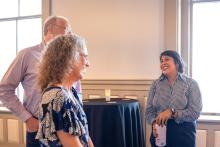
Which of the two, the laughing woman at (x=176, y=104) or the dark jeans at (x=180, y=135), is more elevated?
the laughing woman at (x=176, y=104)

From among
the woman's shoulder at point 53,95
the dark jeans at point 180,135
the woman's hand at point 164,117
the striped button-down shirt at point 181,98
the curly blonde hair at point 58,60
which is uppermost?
the curly blonde hair at point 58,60

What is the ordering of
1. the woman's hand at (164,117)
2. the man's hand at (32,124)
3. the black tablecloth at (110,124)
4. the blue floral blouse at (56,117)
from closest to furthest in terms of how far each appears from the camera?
the blue floral blouse at (56,117), the man's hand at (32,124), the woman's hand at (164,117), the black tablecloth at (110,124)

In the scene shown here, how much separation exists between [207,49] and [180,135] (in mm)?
1509

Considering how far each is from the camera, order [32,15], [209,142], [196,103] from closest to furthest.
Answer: [196,103]
[209,142]
[32,15]

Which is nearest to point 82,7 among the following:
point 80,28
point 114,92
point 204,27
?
point 80,28

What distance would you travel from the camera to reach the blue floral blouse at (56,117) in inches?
51.8

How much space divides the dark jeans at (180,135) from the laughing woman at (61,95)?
1266mm

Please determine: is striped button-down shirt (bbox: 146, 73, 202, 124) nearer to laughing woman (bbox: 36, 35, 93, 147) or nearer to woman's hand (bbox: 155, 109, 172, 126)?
woman's hand (bbox: 155, 109, 172, 126)

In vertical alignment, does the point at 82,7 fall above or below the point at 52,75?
above

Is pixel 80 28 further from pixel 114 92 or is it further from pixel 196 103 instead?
pixel 196 103

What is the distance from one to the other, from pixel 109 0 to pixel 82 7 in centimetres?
40

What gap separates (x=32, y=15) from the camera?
185 inches

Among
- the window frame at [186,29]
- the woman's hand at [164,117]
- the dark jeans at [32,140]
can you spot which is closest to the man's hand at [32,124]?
the dark jeans at [32,140]

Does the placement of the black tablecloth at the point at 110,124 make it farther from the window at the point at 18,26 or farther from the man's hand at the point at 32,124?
the window at the point at 18,26
